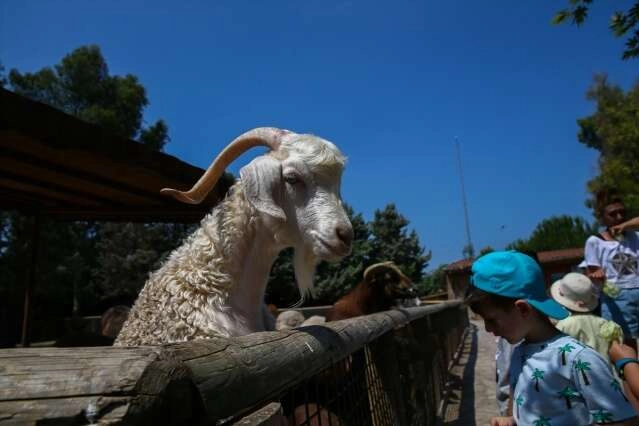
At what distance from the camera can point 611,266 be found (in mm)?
4285

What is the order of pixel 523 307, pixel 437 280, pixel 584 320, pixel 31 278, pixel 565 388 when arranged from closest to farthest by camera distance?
1. pixel 565 388
2. pixel 523 307
3. pixel 584 320
4. pixel 31 278
5. pixel 437 280

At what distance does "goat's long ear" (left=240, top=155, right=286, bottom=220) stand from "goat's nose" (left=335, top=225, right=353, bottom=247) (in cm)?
35

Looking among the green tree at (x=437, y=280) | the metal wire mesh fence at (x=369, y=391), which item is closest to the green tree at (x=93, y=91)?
the green tree at (x=437, y=280)

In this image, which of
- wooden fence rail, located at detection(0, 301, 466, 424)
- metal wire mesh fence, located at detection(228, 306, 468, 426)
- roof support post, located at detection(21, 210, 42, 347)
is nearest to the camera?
wooden fence rail, located at detection(0, 301, 466, 424)

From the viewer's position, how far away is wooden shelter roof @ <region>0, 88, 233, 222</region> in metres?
3.03

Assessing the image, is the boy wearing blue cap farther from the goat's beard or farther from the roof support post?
the roof support post

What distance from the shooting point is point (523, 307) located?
214 cm

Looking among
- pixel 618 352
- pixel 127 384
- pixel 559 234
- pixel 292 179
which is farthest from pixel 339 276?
pixel 559 234

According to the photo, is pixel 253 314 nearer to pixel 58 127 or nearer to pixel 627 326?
pixel 58 127

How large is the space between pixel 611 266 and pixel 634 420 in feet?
9.44

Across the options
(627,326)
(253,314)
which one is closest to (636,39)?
(627,326)

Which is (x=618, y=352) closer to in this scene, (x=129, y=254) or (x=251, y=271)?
(x=251, y=271)

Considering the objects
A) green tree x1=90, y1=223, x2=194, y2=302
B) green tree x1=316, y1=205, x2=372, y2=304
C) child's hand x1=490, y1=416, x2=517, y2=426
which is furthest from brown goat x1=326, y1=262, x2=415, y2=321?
green tree x1=90, y1=223, x2=194, y2=302

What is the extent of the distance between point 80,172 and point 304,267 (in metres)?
2.73
